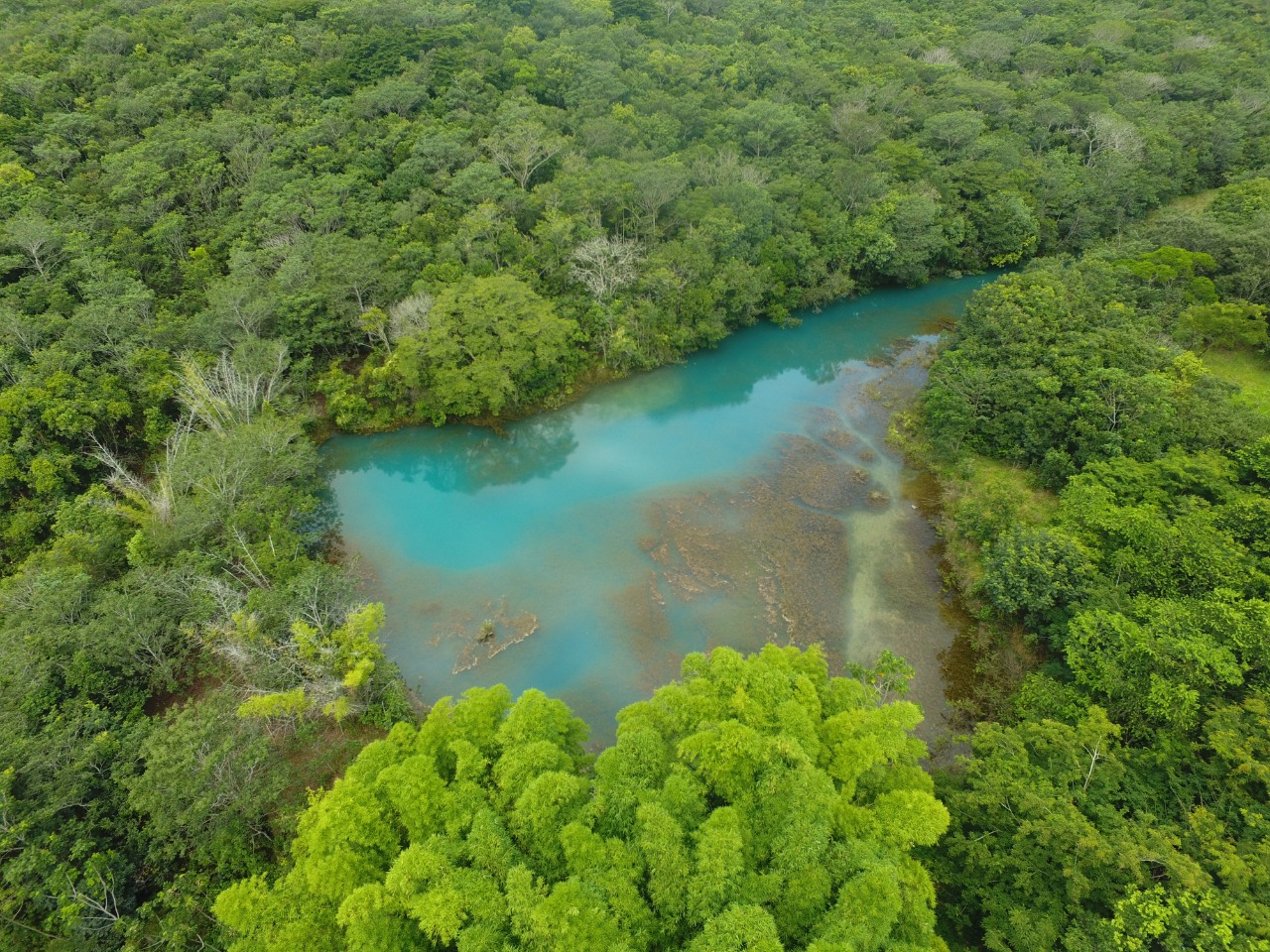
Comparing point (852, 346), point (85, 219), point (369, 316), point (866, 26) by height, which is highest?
point (866, 26)

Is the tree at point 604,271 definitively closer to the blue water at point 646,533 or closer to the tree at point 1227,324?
the blue water at point 646,533

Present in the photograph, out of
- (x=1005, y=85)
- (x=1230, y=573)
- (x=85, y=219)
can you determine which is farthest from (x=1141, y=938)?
(x=1005, y=85)

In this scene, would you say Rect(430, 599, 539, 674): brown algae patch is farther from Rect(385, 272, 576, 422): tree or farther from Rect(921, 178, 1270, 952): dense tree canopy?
Rect(921, 178, 1270, 952): dense tree canopy

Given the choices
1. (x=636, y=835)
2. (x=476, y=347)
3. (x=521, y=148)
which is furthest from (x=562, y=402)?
(x=636, y=835)

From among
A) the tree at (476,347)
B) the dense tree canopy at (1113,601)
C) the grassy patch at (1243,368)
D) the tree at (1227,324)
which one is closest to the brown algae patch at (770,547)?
the dense tree canopy at (1113,601)

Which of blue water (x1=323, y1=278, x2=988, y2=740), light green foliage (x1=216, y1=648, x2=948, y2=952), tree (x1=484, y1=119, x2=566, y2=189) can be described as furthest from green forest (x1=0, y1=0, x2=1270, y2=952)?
blue water (x1=323, y1=278, x2=988, y2=740)

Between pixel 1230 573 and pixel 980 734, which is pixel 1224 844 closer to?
pixel 980 734

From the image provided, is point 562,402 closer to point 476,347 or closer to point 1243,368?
point 476,347
